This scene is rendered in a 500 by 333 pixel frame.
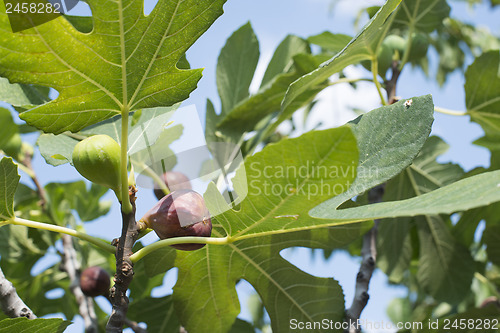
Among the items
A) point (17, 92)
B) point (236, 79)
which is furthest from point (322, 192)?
point (236, 79)

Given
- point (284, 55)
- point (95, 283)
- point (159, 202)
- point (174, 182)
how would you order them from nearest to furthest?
point (159, 202) → point (174, 182) → point (95, 283) → point (284, 55)

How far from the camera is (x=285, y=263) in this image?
58.6 inches

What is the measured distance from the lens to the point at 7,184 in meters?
1.13

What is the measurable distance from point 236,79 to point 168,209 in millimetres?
1097

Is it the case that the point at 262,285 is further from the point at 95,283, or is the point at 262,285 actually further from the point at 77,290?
the point at 77,290

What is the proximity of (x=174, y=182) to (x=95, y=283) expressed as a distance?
1.71 feet

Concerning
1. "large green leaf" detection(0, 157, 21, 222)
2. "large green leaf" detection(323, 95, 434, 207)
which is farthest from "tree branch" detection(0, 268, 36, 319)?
"large green leaf" detection(323, 95, 434, 207)

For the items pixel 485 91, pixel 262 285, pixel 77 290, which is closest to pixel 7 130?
pixel 77 290

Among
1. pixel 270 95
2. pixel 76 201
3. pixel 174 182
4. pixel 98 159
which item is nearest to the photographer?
pixel 98 159

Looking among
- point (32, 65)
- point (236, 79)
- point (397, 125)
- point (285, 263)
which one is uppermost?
point (32, 65)

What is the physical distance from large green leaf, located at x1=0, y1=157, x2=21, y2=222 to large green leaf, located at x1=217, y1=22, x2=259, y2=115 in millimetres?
1099

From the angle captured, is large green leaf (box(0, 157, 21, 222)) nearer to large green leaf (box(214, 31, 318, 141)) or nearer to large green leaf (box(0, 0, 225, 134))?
large green leaf (box(0, 0, 225, 134))

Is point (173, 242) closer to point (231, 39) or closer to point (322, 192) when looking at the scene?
point (322, 192)

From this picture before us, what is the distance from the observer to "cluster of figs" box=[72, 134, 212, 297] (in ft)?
3.30
